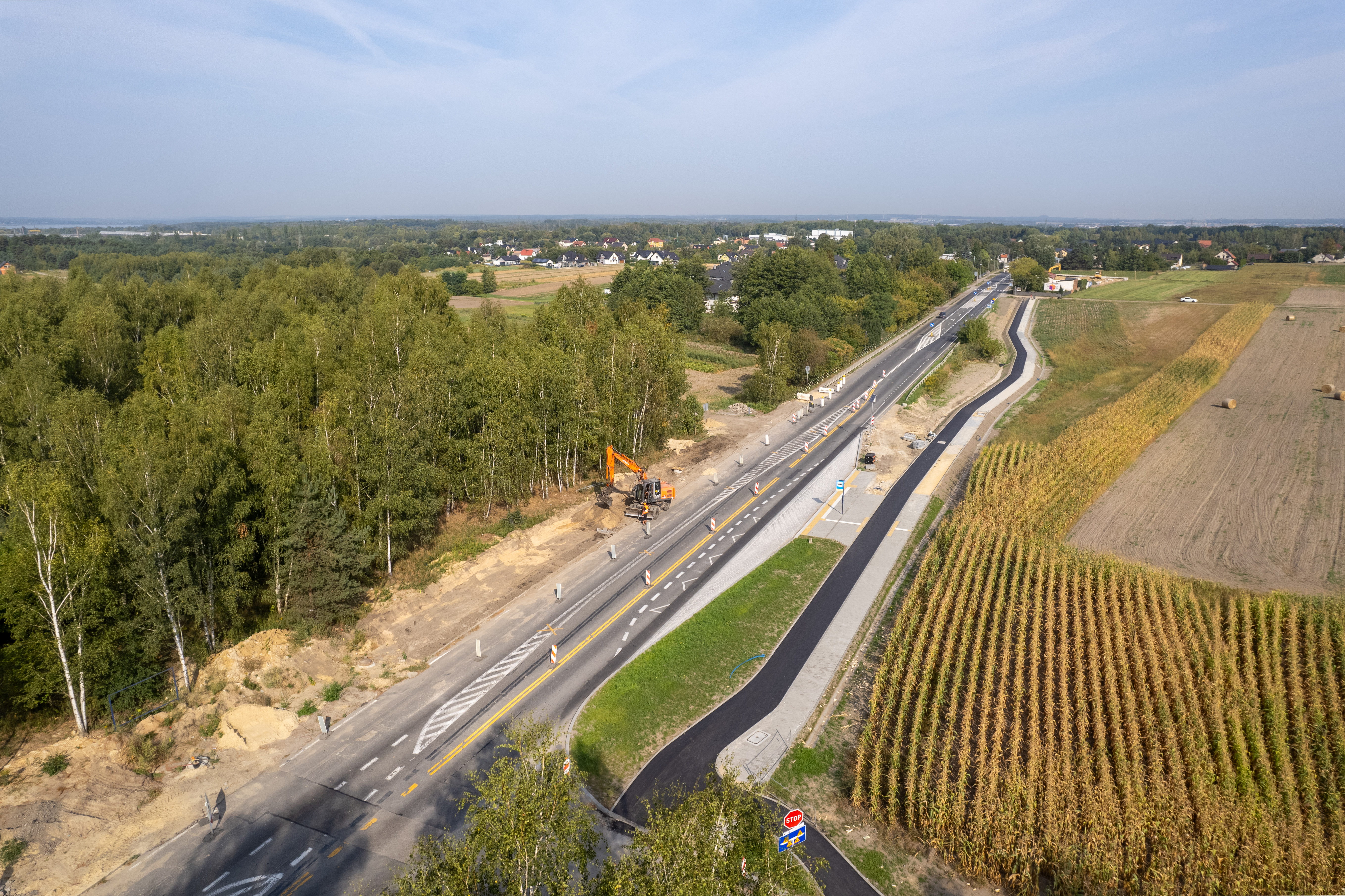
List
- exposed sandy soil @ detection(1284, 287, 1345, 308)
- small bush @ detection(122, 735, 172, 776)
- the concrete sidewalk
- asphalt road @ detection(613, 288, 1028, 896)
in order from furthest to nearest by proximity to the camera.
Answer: exposed sandy soil @ detection(1284, 287, 1345, 308) → the concrete sidewalk → small bush @ detection(122, 735, 172, 776) → asphalt road @ detection(613, 288, 1028, 896)

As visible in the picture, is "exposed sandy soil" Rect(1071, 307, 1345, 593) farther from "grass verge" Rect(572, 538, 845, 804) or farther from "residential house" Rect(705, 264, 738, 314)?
"residential house" Rect(705, 264, 738, 314)

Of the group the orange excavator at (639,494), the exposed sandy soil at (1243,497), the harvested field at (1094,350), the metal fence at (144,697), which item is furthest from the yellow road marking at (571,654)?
the harvested field at (1094,350)

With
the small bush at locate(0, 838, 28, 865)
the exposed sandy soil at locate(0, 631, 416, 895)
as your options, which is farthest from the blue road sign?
the small bush at locate(0, 838, 28, 865)

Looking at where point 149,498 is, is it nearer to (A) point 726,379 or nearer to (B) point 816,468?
(B) point 816,468

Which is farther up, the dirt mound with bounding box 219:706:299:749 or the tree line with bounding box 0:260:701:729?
the tree line with bounding box 0:260:701:729

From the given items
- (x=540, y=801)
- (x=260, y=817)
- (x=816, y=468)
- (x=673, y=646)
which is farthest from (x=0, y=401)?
(x=816, y=468)

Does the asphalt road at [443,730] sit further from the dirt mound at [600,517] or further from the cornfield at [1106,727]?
the cornfield at [1106,727]
